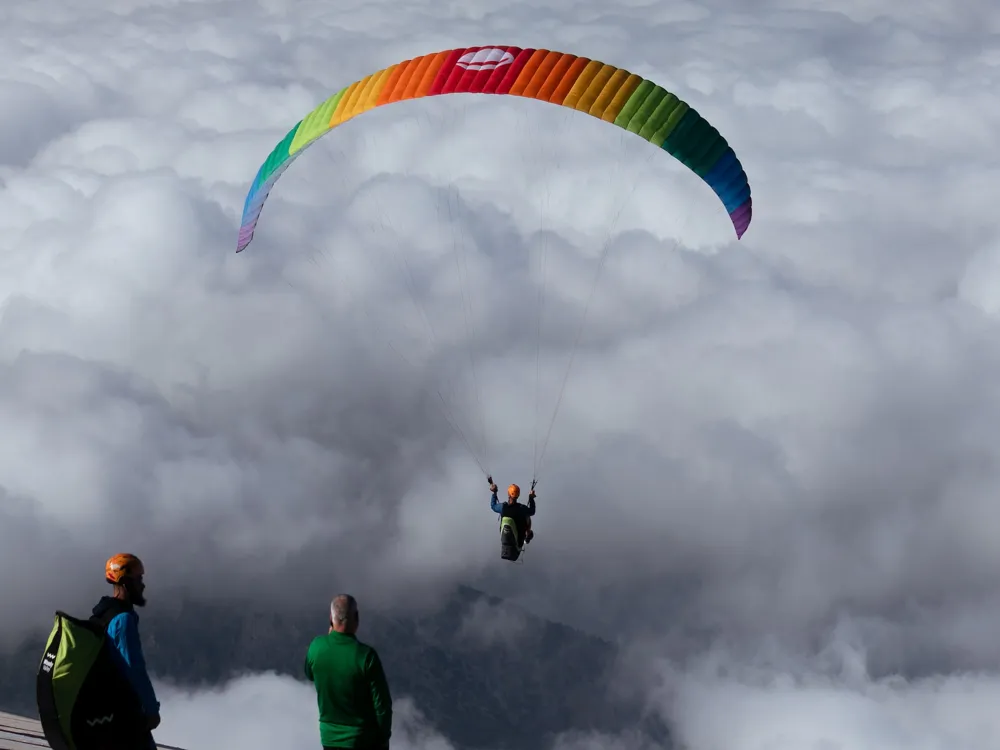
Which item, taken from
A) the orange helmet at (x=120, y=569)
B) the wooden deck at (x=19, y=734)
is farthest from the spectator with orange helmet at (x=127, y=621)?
the wooden deck at (x=19, y=734)

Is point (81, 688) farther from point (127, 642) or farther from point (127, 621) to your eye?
point (127, 621)

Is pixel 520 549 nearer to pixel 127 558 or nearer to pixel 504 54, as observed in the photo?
pixel 504 54

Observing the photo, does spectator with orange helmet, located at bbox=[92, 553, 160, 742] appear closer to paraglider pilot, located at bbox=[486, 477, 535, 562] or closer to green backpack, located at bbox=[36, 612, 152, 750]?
green backpack, located at bbox=[36, 612, 152, 750]

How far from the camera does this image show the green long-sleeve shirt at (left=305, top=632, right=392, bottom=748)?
434 inches

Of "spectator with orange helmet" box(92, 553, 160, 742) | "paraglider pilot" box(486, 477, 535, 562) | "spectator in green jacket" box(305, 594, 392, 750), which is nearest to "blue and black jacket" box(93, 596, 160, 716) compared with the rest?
"spectator with orange helmet" box(92, 553, 160, 742)

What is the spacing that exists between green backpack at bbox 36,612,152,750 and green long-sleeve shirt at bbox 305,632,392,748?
171cm

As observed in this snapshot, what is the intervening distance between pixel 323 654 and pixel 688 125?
20.9m

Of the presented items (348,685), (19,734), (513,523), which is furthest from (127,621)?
(513,523)

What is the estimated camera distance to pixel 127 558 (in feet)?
36.7

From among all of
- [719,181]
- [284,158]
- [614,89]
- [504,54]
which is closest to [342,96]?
[284,158]

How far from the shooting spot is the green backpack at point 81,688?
10.8 m

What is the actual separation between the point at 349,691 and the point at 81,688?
7.69ft

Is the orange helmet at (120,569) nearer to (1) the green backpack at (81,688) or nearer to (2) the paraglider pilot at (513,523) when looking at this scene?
(1) the green backpack at (81,688)

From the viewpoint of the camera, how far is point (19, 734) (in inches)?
654
